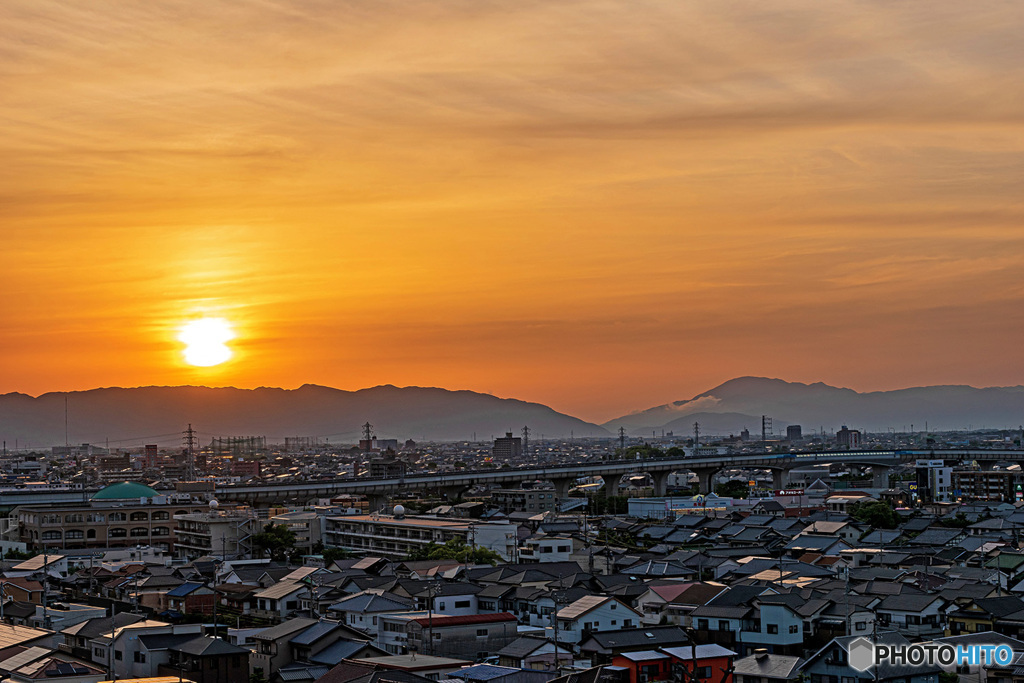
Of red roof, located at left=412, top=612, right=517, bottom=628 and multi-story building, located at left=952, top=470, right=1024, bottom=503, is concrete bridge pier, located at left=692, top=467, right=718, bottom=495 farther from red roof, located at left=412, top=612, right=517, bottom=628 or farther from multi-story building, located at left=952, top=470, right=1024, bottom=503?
red roof, located at left=412, top=612, right=517, bottom=628

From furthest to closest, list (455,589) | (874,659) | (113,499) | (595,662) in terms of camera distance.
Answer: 1. (113,499)
2. (455,589)
3. (595,662)
4. (874,659)

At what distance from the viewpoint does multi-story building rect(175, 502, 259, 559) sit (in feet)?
140

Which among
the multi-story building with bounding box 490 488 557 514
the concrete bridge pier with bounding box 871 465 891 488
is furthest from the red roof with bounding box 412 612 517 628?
the concrete bridge pier with bounding box 871 465 891 488

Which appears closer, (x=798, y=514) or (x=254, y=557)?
(x=254, y=557)

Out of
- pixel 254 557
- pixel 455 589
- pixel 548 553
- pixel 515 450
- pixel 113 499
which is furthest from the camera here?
pixel 515 450

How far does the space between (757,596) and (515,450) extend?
14373 centimetres

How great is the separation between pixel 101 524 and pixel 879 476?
53.6m

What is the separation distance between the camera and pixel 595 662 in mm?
22078

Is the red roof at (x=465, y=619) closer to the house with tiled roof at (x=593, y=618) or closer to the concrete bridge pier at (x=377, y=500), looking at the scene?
the house with tiled roof at (x=593, y=618)

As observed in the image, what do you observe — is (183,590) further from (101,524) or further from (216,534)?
(101,524)

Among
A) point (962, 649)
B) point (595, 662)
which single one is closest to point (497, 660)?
point (595, 662)

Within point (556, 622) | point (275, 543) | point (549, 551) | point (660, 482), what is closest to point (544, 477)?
point (660, 482)

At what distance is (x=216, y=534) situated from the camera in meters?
43.1

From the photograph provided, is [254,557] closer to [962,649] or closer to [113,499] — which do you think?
[113,499]
